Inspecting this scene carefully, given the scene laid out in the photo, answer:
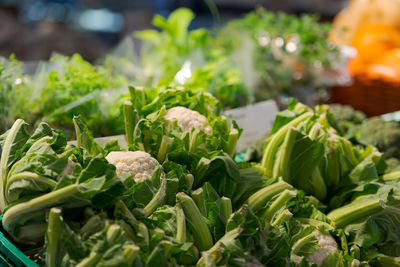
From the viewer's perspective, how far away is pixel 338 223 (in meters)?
1.02

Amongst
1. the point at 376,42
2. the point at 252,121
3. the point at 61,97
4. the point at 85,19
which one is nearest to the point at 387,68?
the point at 376,42

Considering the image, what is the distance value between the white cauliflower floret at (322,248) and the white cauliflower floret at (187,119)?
0.39 m

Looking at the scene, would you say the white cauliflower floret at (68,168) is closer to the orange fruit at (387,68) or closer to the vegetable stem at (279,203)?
the vegetable stem at (279,203)

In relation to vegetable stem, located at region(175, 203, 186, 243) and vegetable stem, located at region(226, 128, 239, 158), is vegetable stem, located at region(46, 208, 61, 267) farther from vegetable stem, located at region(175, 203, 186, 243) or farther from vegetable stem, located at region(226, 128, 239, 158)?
vegetable stem, located at region(226, 128, 239, 158)

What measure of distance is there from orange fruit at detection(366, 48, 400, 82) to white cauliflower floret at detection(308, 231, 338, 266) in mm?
1408

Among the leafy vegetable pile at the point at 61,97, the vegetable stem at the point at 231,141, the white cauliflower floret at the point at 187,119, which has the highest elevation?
the leafy vegetable pile at the point at 61,97

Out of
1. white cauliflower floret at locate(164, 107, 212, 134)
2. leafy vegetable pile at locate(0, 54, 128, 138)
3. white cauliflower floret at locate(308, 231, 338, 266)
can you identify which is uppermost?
leafy vegetable pile at locate(0, 54, 128, 138)

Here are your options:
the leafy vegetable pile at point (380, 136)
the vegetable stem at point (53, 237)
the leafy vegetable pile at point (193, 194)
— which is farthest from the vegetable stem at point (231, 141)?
the leafy vegetable pile at point (380, 136)

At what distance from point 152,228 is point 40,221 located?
21cm

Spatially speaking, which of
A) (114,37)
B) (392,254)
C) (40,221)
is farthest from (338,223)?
(114,37)

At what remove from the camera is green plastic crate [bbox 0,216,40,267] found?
2.42 feet

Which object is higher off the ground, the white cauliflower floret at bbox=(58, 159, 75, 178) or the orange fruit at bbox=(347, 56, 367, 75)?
the orange fruit at bbox=(347, 56, 367, 75)

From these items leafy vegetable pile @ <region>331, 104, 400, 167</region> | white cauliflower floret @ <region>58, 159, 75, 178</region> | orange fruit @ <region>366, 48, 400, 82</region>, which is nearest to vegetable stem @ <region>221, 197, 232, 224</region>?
white cauliflower floret @ <region>58, 159, 75, 178</region>

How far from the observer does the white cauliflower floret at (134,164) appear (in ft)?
2.80
